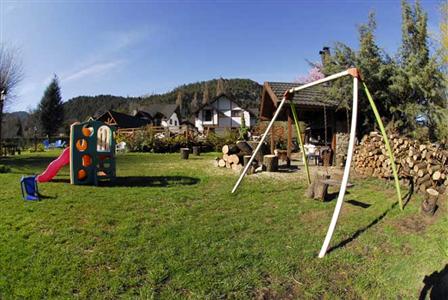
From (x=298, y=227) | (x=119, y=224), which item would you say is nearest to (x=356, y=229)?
(x=298, y=227)

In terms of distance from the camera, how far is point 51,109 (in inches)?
1991

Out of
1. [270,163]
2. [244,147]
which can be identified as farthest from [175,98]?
[270,163]

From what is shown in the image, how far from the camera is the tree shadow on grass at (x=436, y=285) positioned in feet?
12.3

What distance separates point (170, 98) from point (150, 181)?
88.1 m

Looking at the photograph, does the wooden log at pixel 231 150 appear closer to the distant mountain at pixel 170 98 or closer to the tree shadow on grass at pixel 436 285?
the tree shadow on grass at pixel 436 285

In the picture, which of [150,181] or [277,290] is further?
[150,181]

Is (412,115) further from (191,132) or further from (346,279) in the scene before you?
(191,132)

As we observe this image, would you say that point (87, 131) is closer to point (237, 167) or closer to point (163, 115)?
point (237, 167)

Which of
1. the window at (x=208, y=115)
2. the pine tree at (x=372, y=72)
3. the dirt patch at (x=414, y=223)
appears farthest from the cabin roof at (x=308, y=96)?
the window at (x=208, y=115)

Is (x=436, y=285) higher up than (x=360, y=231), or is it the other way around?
(x=360, y=231)

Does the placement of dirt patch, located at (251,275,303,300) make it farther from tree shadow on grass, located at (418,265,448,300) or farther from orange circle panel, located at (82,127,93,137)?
Result: orange circle panel, located at (82,127,93,137)

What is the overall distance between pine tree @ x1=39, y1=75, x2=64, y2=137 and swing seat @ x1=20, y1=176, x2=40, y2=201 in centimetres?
4941

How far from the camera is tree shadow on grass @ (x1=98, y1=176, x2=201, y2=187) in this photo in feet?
28.2

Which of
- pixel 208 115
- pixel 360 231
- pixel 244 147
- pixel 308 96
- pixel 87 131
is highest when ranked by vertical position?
pixel 208 115
